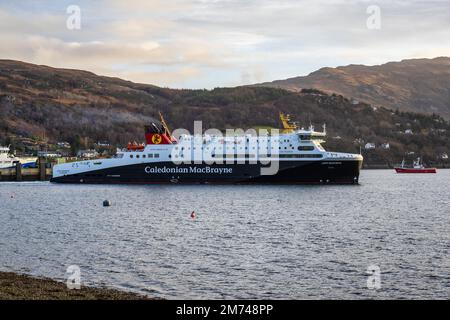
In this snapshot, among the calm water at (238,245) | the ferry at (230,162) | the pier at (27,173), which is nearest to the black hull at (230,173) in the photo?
the ferry at (230,162)

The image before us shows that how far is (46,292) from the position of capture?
2284 cm

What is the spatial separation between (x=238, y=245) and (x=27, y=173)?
8597 centimetres

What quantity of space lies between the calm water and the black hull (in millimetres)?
17027

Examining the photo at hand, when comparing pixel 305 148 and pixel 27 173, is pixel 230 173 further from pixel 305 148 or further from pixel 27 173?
pixel 27 173

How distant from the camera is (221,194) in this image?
247 ft

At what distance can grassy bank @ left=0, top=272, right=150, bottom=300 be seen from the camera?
22.0 metres

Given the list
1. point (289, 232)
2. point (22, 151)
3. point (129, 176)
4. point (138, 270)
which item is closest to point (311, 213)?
point (289, 232)

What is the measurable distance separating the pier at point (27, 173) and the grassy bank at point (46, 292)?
8967 cm

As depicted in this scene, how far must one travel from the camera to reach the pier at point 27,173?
4402 inches

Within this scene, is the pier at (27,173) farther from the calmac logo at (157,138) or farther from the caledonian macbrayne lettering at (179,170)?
the caledonian macbrayne lettering at (179,170)

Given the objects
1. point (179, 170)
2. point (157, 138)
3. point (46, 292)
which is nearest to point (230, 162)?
point (179, 170)
